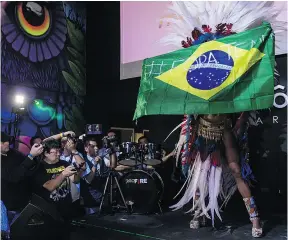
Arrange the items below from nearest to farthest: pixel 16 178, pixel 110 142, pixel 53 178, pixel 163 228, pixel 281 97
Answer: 1. pixel 16 178
2. pixel 53 178
3. pixel 163 228
4. pixel 281 97
5. pixel 110 142

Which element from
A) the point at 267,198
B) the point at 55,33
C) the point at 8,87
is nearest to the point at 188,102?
the point at 267,198

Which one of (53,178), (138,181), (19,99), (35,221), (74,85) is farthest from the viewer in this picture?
(74,85)

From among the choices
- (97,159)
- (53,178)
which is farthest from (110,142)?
(53,178)

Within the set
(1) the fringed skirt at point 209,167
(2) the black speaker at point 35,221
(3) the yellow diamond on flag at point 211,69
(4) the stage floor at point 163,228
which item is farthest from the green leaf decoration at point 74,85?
(2) the black speaker at point 35,221

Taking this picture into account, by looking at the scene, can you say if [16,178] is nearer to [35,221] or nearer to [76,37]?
[35,221]

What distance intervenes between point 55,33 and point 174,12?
6.36 feet

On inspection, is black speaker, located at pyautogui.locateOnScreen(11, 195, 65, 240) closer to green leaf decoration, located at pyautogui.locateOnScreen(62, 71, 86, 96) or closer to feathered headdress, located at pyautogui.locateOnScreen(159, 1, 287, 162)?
feathered headdress, located at pyautogui.locateOnScreen(159, 1, 287, 162)

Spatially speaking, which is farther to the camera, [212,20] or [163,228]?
[212,20]

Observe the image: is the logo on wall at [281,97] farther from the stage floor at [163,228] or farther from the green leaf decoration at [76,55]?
the green leaf decoration at [76,55]

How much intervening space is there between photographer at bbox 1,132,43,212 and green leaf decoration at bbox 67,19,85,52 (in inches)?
101

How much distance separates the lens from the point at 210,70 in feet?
9.40

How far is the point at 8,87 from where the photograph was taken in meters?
4.44

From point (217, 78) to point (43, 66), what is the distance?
119 inches

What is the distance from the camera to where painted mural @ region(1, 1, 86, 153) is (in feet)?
14.8
